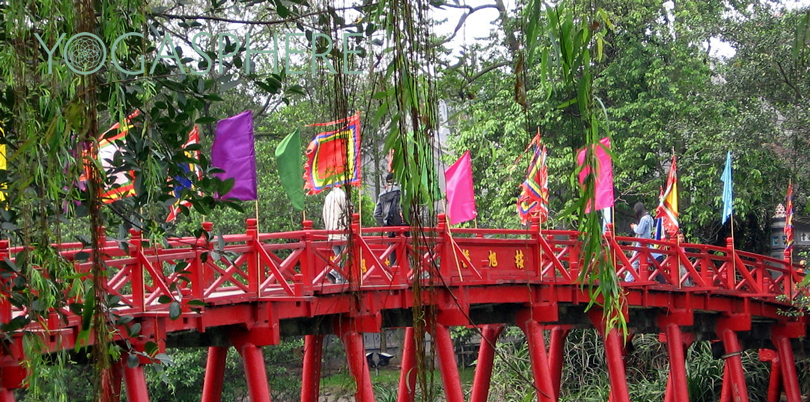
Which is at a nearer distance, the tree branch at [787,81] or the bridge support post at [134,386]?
the bridge support post at [134,386]

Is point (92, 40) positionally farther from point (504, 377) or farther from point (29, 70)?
A: point (504, 377)

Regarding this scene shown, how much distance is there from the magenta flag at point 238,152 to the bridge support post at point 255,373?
1.91m

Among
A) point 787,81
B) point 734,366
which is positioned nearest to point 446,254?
point 734,366

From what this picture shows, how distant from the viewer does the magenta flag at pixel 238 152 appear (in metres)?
9.75

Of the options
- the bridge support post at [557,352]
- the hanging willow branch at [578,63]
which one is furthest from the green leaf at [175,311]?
the bridge support post at [557,352]

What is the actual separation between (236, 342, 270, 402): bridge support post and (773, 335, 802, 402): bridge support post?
9.21m

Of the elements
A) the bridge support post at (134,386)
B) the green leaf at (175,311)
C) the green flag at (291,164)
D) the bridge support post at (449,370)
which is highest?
the green flag at (291,164)

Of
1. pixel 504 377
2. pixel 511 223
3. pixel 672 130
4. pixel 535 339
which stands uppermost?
pixel 672 130

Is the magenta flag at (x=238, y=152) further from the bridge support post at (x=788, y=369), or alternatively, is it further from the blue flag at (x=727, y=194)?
the bridge support post at (x=788, y=369)

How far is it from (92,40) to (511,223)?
603 inches

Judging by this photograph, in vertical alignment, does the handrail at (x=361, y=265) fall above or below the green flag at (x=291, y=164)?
below

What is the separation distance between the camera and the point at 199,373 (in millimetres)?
18328

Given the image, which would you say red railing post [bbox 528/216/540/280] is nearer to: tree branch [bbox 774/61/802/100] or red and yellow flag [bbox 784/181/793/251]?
tree branch [bbox 774/61/802/100]

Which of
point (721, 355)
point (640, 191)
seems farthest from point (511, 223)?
point (721, 355)
